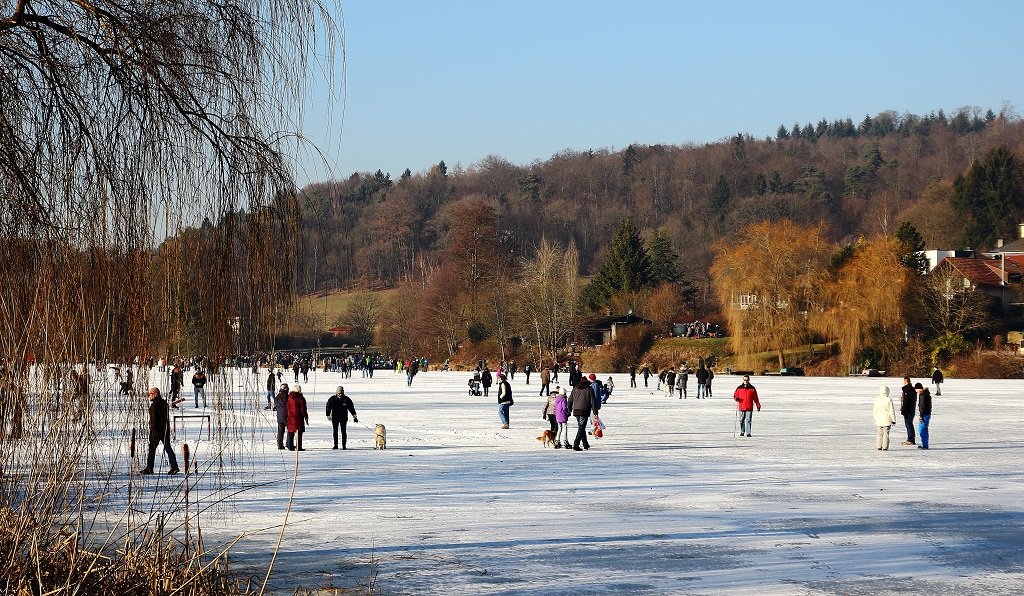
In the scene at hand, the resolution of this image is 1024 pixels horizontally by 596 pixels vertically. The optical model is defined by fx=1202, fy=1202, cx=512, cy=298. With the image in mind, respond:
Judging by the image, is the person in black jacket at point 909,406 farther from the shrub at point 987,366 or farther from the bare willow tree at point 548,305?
the bare willow tree at point 548,305

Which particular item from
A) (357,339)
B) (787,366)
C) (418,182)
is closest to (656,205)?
(418,182)

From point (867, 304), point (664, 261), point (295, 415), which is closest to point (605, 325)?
point (664, 261)

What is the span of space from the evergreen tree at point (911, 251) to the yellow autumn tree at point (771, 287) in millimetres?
5510

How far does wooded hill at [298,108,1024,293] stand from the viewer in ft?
380

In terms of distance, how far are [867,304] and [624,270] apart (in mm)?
28447

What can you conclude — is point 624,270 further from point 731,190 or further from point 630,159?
point 630,159

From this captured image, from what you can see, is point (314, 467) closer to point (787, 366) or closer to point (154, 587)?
point (154, 587)

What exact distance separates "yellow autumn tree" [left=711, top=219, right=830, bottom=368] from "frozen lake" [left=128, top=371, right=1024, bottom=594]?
1712 inches

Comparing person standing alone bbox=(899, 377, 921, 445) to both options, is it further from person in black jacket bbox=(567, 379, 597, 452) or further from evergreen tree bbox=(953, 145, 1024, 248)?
evergreen tree bbox=(953, 145, 1024, 248)

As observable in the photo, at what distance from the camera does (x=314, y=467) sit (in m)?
16.3

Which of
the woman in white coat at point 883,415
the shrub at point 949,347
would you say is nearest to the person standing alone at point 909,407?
the woman in white coat at point 883,415

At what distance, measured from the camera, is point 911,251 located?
7225 centimetres

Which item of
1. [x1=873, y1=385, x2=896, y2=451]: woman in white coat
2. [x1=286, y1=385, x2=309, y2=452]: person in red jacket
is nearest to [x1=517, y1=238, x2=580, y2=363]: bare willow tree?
[x1=873, y1=385, x2=896, y2=451]: woman in white coat

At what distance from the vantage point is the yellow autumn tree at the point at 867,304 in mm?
63562
